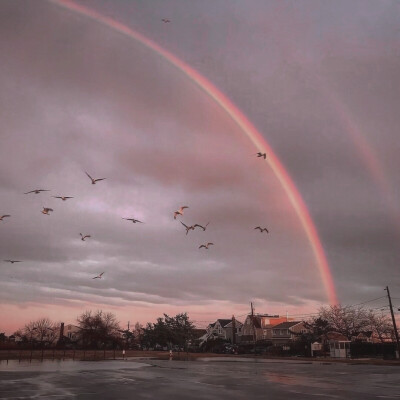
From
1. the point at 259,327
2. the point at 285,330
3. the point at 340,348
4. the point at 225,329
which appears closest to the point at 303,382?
the point at 340,348


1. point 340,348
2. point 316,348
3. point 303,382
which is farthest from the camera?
point 316,348

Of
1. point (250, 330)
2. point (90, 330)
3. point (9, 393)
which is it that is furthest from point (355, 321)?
point (9, 393)

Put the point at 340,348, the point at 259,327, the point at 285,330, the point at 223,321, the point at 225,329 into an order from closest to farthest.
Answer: the point at 340,348, the point at 285,330, the point at 259,327, the point at 225,329, the point at 223,321

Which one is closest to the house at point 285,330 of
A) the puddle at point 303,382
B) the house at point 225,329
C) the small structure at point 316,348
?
the house at point 225,329

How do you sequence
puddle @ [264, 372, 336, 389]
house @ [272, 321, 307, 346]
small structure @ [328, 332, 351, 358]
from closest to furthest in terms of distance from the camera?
puddle @ [264, 372, 336, 389] → small structure @ [328, 332, 351, 358] → house @ [272, 321, 307, 346]

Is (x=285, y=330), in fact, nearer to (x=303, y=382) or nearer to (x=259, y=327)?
(x=259, y=327)

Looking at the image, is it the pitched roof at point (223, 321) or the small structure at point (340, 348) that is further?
the pitched roof at point (223, 321)

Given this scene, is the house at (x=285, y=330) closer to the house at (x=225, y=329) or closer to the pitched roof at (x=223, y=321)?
the house at (x=225, y=329)

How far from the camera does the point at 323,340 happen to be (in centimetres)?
7962

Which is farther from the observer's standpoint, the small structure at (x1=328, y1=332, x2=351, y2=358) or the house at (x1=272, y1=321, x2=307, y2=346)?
the house at (x1=272, y1=321, x2=307, y2=346)

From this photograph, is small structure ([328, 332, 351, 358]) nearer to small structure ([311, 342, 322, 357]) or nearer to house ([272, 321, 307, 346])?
small structure ([311, 342, 322, 357])

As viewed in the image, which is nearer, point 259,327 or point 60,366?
point 60,366

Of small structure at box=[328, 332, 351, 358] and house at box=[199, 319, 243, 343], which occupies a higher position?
house at box=[199, 319, 243, 343]

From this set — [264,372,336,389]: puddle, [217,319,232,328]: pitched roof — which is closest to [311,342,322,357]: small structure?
[264,372,336,389]: puddle
